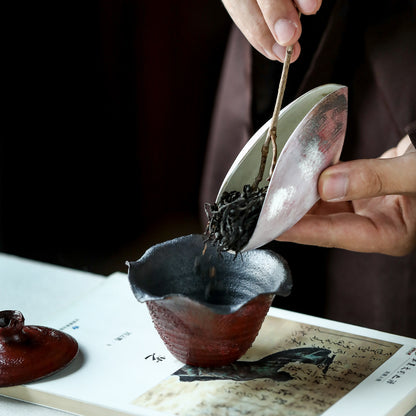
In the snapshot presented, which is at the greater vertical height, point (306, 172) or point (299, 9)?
point (299, 9)

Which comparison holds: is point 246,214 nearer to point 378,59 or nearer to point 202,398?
point 202,398

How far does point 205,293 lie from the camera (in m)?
0.99

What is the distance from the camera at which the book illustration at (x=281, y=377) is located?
806 mm

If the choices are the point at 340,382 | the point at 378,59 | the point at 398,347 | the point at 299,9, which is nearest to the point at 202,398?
the point at 340,382

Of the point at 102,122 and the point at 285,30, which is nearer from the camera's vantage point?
the point at 285,30

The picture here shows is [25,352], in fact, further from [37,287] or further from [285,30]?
[285,30]

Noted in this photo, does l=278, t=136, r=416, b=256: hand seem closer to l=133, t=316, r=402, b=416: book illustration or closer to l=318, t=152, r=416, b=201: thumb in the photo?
l=318, t=152, r=416, b=201: thumb

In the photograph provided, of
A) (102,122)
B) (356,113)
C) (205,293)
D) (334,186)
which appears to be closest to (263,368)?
(205,293)

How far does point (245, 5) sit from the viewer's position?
3.39ft

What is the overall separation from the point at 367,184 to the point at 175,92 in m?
1.93

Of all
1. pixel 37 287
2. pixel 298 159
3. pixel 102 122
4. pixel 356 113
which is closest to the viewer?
pixel 298 159

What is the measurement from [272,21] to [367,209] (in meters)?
0.41

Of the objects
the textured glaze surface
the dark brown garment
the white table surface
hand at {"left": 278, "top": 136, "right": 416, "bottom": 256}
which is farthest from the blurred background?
the textured glaze surface

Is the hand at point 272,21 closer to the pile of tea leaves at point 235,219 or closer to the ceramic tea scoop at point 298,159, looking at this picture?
the ceramic tea scoop at point 298,159
